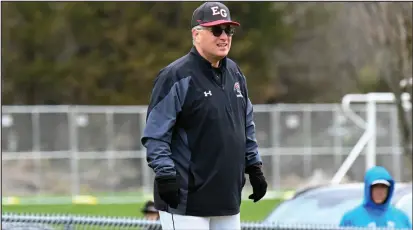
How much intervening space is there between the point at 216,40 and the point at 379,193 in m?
3.40

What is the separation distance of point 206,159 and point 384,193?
3.35 m

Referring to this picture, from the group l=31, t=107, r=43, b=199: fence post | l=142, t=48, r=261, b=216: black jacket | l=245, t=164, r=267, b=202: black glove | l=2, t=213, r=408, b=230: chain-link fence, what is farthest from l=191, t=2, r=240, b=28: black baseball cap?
l=31, t=107, r=43, b=199: fence post

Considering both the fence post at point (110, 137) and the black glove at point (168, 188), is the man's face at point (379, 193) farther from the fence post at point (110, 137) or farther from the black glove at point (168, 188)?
the fence post at point (110, 137)

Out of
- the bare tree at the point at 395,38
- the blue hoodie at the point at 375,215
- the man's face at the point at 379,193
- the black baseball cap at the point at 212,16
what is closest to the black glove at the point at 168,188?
the black baseball cap at the point at 212,16

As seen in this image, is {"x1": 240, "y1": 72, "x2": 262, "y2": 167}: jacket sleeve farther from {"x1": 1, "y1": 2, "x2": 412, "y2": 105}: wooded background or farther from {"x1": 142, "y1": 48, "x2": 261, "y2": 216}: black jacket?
{"x1": 1, "y1": 2, "x2": 412, "y2": 105}: wooded background

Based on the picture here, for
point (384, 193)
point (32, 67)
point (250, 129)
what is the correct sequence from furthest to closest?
point (32, 67) → point (384, 193) → point (250, 129)

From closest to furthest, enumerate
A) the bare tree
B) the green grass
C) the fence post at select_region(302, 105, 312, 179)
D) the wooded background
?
the bare tree
the green grass
the fence post at select_region(302, 105, 312, 179)
the wooded background

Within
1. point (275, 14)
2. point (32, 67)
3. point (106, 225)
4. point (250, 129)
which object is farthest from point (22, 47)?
point (250, 129)

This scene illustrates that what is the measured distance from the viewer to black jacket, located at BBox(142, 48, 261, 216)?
4.33 m

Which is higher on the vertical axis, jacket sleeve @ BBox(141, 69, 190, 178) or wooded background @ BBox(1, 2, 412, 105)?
jacket sleeve @ BBox(141, 69, 190, 178)

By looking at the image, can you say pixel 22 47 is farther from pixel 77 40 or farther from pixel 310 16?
pixel 310 16

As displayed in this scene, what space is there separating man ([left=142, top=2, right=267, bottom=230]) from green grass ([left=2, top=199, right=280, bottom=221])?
14955 mm

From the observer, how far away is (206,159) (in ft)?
14.3

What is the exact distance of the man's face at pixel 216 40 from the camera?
14.4 feet
